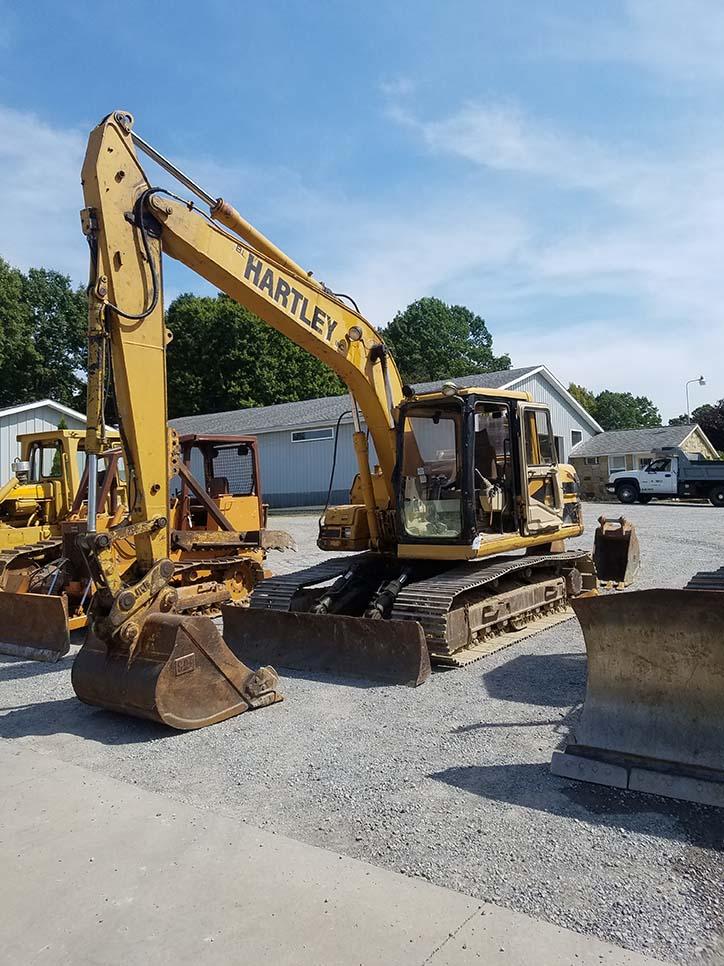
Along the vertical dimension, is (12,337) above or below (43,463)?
above

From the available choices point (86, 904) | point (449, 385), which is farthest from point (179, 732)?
point (449, 385)

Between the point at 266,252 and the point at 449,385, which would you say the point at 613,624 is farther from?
the point at 266,252

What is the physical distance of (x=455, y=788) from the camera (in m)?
4.60

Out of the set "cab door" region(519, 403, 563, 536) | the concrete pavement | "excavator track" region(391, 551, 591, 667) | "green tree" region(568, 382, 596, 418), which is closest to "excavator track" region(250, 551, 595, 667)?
"excavator track" region(391, 551, 591, 667)

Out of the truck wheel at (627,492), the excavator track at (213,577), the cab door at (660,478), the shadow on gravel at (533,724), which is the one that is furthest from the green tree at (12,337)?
the shadow on gravel at (533,724)

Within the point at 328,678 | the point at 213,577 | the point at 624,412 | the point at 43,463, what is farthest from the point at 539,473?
the point at 624,412

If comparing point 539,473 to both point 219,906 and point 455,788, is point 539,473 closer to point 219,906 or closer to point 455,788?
point 455,788

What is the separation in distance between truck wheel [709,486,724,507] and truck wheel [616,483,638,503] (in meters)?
2.69

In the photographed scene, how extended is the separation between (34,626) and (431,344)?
60.0 metres

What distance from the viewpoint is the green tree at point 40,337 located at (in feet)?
157

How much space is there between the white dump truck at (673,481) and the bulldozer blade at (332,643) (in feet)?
79.6

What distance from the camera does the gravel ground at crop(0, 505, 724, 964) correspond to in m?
3.41

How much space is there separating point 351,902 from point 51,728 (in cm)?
358

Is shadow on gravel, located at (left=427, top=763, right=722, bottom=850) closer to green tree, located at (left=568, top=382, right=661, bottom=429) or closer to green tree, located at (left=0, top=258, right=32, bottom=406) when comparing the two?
green tree, located at (left=0, top=258, right=32, bottom=406)
